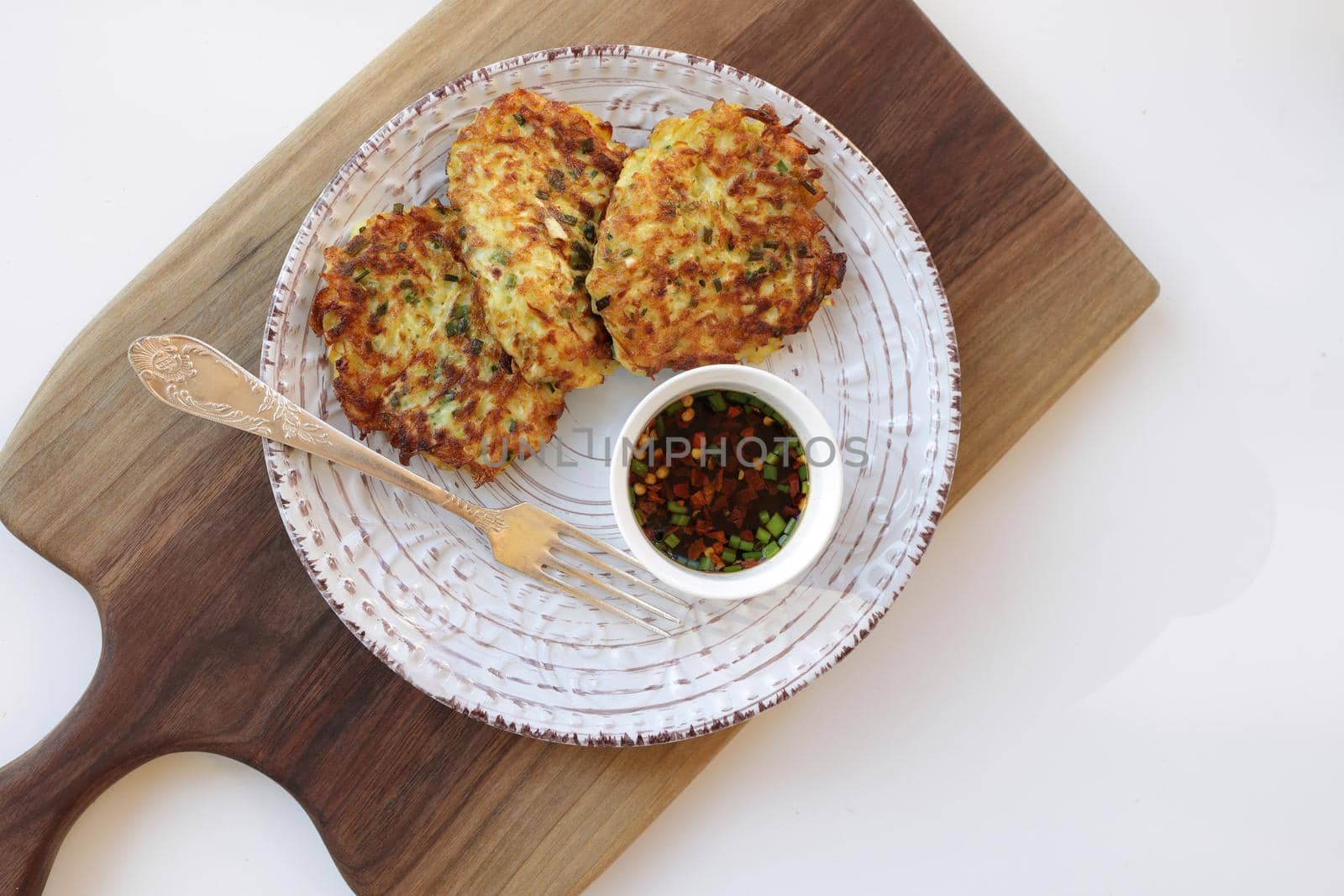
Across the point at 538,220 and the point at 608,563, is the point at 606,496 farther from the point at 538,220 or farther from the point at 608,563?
the point at 538,220

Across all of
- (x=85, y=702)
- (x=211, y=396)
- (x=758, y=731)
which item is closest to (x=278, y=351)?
(x=211, y=396)

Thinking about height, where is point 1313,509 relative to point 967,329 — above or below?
above

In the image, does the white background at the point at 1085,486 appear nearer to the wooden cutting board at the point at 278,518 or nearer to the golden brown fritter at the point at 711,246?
the wooden cutting board at the point at 278,518

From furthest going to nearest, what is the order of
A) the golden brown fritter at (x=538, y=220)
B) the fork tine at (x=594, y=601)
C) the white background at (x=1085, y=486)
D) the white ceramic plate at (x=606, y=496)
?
the white background at (x=1085, y=486)
the fork tine at (x=594, y=601)
the white ceramic plate at (x=606, y=496)
the golden brown fritter at (x=538, y=220)

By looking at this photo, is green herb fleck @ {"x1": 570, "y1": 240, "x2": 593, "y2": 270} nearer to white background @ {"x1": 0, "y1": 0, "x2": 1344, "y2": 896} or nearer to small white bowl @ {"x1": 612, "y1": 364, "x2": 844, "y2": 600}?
small white bowl @ {"x1": 612, "y1": 364, "x2": 844, "y2": 600}

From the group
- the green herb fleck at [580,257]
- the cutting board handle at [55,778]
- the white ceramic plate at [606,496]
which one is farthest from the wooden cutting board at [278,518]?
the green herb fleck at [580,257]

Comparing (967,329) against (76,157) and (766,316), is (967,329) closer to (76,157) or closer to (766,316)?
(766,316)
